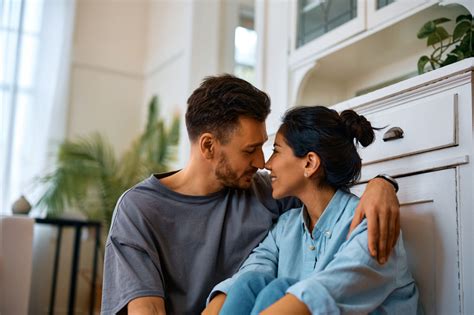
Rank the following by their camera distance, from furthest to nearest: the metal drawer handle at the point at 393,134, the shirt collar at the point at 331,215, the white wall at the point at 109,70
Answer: the white wall at the point at 109,70 < the metal drawer handle at the point at 393,134 < the shirt collar at the point at 331,215

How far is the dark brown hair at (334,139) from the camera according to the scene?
4.26ft

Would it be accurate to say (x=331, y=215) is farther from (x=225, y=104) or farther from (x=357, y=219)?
(x=225, y=104)

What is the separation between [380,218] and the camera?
3.64 ft

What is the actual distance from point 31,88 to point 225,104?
3.05 meters

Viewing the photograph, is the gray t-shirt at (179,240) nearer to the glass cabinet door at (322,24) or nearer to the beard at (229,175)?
the beard at (229,175)

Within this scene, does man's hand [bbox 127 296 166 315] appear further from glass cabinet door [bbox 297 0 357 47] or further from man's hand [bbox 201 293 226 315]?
glass cabinet door [bbox 297 0 357 47]

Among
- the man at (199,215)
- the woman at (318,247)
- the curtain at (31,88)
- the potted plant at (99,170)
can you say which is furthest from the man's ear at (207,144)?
the curtain at (31,88)

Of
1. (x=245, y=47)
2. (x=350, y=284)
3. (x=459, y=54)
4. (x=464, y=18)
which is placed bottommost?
(x=350, y=284)

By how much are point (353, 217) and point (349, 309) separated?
0.22 meters

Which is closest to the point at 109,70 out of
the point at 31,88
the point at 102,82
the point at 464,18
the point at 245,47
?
the point at 102,82

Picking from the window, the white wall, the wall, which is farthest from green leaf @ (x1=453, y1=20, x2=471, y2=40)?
the white wall

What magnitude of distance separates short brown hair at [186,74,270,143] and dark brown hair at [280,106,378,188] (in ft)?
0.77

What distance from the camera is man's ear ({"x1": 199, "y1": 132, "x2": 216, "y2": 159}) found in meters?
1.57

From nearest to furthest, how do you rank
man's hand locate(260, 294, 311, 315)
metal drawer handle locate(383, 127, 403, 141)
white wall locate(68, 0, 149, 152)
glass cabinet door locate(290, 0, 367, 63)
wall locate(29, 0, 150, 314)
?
man's hand locate(260, 294, 311, 315), metal drawer handle locate(383, 127, 403, 141), glass cabinet door locate(290, 0, 367, 63), wall locate(29, 0, 150, 314), white wall locate(68, 0, 149, 152)
